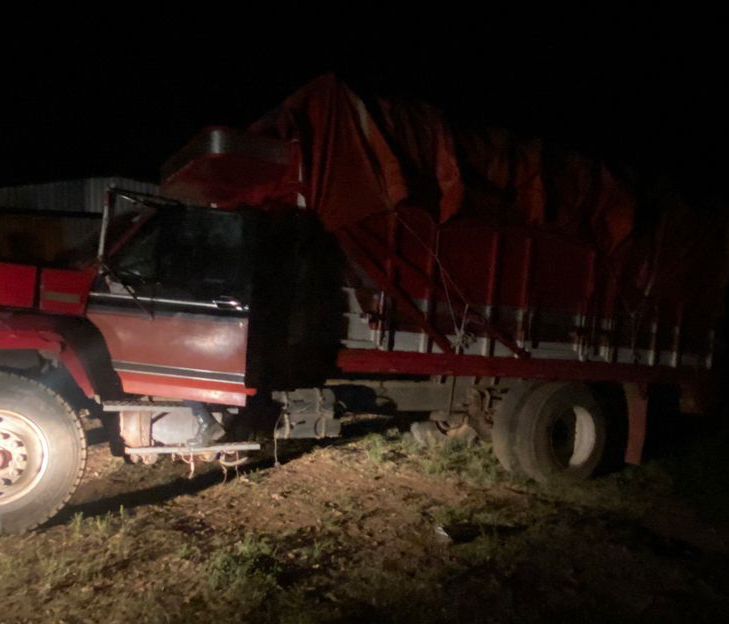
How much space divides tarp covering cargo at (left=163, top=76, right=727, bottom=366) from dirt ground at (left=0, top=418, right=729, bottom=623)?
1420 mm

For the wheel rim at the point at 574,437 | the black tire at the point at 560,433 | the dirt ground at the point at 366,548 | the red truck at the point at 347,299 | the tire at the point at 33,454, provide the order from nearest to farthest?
the dirt ground at the point at 366,548, the tire at the point at 33,454, the red truck at the point at 347,299, the black tire at the point at 560,433, the wheel rim at the point at 574,437

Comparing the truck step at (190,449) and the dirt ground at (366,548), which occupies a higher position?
the truck step at (190,449)

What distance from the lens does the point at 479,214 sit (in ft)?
15.8

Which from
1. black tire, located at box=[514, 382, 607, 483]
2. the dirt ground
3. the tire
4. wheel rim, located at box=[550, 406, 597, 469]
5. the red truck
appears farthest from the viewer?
wheel rim, located at box=[550, 406, 597, 469]

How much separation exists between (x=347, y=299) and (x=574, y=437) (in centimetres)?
281

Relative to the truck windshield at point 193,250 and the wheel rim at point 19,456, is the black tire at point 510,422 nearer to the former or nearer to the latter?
the truck windshield at point 193,250

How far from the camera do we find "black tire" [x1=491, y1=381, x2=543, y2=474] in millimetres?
5570

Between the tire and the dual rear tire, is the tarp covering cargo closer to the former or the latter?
the dual rear tire

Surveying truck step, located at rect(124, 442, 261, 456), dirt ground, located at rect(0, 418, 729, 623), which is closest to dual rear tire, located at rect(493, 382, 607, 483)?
dirt ground, located at rect(0, 418, 729, 623)

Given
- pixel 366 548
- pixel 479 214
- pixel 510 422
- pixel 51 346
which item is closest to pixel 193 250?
pixel 51 346

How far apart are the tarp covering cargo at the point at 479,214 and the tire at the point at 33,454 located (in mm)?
1865

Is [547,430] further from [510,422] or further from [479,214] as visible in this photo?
[479,214]

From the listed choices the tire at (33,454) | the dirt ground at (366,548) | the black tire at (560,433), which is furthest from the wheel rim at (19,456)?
the black tire at (560,433)

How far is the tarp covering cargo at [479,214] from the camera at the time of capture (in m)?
4.37
